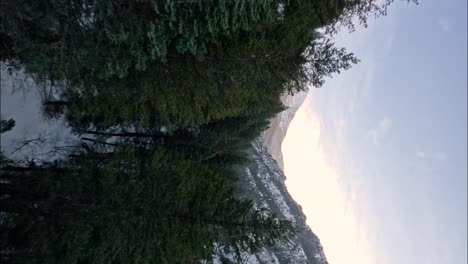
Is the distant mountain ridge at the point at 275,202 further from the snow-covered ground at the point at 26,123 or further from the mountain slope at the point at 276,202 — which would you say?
the snow-covered ground at the point at 26,123

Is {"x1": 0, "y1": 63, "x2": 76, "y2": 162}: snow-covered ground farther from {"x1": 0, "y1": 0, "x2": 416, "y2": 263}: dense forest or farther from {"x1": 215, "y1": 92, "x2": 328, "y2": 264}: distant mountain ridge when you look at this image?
{"x1": 215, "y1": 92, "x2": 328, "y2": 264}: distant mountain ridge

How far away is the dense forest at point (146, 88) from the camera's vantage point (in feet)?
40.8

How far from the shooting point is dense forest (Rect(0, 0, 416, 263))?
40.8ft

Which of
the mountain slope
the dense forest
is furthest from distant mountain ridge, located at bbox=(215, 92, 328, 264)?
the dense forest

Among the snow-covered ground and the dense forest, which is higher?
the snow-covered ground

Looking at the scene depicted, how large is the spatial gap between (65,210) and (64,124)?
26.0ft

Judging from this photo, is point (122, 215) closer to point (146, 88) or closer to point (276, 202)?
point (146, 88)

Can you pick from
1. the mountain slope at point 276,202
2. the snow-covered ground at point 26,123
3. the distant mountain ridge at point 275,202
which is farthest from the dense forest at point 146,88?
the mountain slope at point 276,202

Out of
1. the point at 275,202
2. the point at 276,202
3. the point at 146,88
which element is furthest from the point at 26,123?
the point at 276,202

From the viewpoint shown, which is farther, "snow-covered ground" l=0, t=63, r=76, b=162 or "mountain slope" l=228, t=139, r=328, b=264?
"mountain slope" l=228, t=139, r=328, b=264

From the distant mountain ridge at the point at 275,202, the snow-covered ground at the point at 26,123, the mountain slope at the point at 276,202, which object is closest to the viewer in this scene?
the snow-covered ground at the point at 26,123

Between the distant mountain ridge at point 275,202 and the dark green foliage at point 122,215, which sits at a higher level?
the distant mountain ridge at point 275,202

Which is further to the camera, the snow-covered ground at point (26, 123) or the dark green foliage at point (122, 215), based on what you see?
the snow-covered ground at point (26, 123)

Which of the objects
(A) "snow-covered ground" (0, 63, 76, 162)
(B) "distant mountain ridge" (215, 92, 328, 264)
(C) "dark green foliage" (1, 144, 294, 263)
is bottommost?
(C) "dark green foliage" (1, 144, 294, 263)
